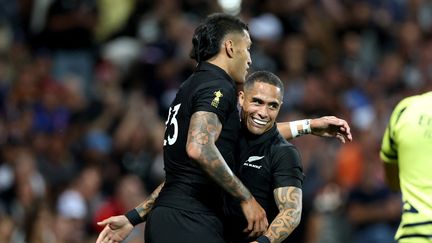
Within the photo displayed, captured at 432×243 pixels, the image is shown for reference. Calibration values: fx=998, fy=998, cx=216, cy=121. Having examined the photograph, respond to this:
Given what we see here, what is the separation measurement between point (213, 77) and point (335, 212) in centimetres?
577

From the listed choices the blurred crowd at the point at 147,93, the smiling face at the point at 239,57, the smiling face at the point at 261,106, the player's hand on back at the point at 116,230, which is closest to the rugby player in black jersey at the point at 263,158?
the smiling face at the point at 261,106

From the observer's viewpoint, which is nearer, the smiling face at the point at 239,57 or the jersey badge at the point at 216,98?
the jersey badge at the point at 216,98

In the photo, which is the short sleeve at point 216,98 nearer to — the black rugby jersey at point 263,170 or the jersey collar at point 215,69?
the jersey collar at point 215,69

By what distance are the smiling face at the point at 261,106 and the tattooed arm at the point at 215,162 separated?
0.43m

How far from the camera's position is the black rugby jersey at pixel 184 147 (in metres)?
5.89

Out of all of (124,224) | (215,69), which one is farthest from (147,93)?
(215,69)

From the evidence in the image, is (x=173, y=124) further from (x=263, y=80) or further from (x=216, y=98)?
(x=263, y=80)

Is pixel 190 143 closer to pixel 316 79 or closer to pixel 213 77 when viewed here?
pixel 213 77

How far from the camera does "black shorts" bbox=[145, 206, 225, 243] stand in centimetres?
588

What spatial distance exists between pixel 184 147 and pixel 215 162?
43 centimetres

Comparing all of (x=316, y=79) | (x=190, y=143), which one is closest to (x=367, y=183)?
(x=316, y=79)

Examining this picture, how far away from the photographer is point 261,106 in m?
6.09

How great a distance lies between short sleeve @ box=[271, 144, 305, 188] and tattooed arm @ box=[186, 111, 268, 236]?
32 centimetres

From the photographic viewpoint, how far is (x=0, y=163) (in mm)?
12289
